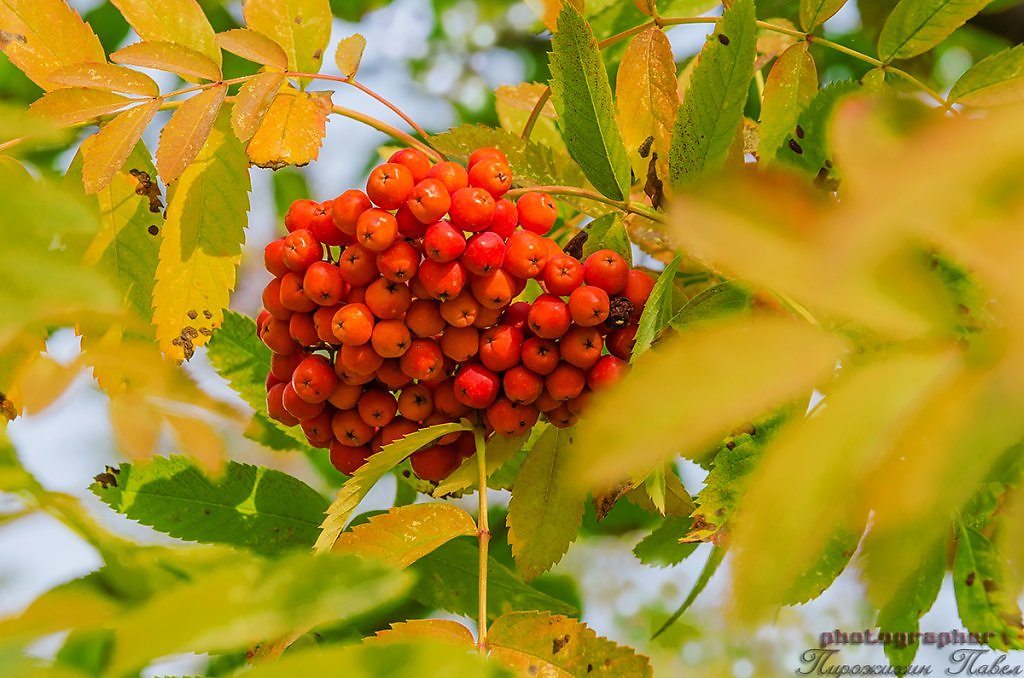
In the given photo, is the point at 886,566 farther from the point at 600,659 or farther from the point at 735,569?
the point at 600,659

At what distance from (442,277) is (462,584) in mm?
491

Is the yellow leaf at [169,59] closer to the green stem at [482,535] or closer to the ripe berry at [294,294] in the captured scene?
the ripe berry at [294,294]

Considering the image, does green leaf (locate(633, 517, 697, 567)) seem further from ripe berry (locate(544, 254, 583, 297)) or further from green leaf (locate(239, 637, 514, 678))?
green leaf (locate(239, 637, 514, 678))

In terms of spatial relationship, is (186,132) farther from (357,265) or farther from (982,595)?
(982,595)

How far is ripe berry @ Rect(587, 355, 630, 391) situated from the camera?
1124mm

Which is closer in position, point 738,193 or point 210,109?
point 738,193

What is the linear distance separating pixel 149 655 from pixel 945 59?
230 cm

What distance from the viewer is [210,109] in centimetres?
119

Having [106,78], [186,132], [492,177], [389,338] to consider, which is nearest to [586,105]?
[492,177]

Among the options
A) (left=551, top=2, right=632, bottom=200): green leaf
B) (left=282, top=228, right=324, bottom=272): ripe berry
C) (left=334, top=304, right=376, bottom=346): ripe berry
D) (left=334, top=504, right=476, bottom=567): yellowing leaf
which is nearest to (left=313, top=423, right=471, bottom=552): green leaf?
(left=334, top=504, right=476, bottom=567): yellowing leaf

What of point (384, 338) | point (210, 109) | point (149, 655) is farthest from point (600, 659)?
point (210, 109)

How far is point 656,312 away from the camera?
1.10 metres

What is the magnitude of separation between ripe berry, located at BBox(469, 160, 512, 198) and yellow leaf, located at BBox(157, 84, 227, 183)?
1.04 ft

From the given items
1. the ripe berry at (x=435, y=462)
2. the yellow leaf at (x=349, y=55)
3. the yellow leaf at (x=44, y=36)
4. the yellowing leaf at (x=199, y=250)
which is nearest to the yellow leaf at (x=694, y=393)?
the ripe berry at (x=435, y=462)
